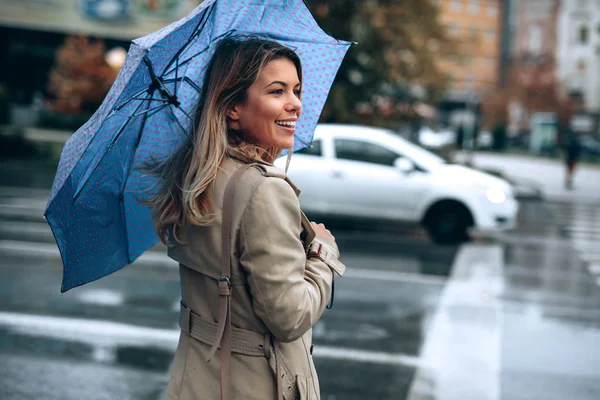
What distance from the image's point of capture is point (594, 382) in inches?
211

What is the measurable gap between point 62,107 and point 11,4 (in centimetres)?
674

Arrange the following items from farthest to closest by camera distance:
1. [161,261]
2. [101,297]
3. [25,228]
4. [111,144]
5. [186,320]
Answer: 1. [25,228]
2. [161,261]
3. [101,297]
4. [111,144]
5. [186,320]

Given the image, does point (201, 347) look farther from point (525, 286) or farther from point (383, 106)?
point (383, 106)

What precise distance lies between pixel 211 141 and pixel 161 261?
7472mm

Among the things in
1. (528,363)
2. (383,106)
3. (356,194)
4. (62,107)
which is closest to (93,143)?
(528,363)

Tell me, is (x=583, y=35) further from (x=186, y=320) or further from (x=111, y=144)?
(x=186, y=320)

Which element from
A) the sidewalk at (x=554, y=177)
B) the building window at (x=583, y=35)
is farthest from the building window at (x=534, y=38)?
the sidewalk at (x=554, y=177)

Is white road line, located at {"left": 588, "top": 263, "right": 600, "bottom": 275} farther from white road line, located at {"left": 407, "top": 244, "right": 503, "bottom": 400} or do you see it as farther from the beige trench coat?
the beige trench coat

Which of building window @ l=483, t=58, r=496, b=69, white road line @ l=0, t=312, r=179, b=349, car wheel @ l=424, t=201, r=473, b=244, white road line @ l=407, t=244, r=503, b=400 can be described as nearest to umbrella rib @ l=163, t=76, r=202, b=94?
white road line @ l=407, t=244, r=503, b=400

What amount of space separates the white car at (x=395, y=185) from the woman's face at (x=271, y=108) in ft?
31.6

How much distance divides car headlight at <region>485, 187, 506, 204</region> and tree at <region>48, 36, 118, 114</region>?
1861 centimetres

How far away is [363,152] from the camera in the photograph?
1187cm

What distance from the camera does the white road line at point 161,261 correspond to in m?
8.73

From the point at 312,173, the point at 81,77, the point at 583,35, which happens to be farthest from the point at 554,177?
the point at 583,35
